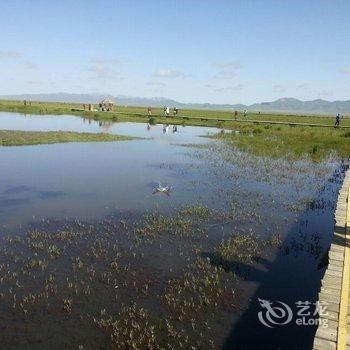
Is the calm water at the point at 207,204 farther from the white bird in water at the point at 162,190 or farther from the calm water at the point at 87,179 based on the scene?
the white bird in water at the point at 162,190

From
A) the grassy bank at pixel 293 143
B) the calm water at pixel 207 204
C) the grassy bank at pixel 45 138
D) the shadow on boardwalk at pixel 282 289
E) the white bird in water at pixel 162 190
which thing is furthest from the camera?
the grassy bank at pixel 45 138

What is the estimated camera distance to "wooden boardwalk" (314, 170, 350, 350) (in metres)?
7.22

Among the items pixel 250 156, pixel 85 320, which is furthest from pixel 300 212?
pixel 250 156

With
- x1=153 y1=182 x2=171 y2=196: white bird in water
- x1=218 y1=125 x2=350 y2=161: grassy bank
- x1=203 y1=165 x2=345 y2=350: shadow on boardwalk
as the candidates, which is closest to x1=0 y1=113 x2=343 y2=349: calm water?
x1=203 y1=165 x2=345 y2=350: shadow on boardwalk

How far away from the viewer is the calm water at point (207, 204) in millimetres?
9922

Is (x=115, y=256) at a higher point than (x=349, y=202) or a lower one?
lower

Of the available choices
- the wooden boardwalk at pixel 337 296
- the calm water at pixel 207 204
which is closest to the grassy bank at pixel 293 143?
the calm water at pixel 207 204

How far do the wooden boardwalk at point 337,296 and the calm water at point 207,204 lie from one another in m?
1.22

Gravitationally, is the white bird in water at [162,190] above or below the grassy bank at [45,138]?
below

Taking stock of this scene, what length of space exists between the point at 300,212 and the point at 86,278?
11.6 meters

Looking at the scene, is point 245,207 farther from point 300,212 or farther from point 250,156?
point 250,156

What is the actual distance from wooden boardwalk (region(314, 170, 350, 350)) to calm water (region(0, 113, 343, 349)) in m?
1.22

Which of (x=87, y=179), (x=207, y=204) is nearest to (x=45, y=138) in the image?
(x=87, y=179)

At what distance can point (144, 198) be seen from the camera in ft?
67.8
